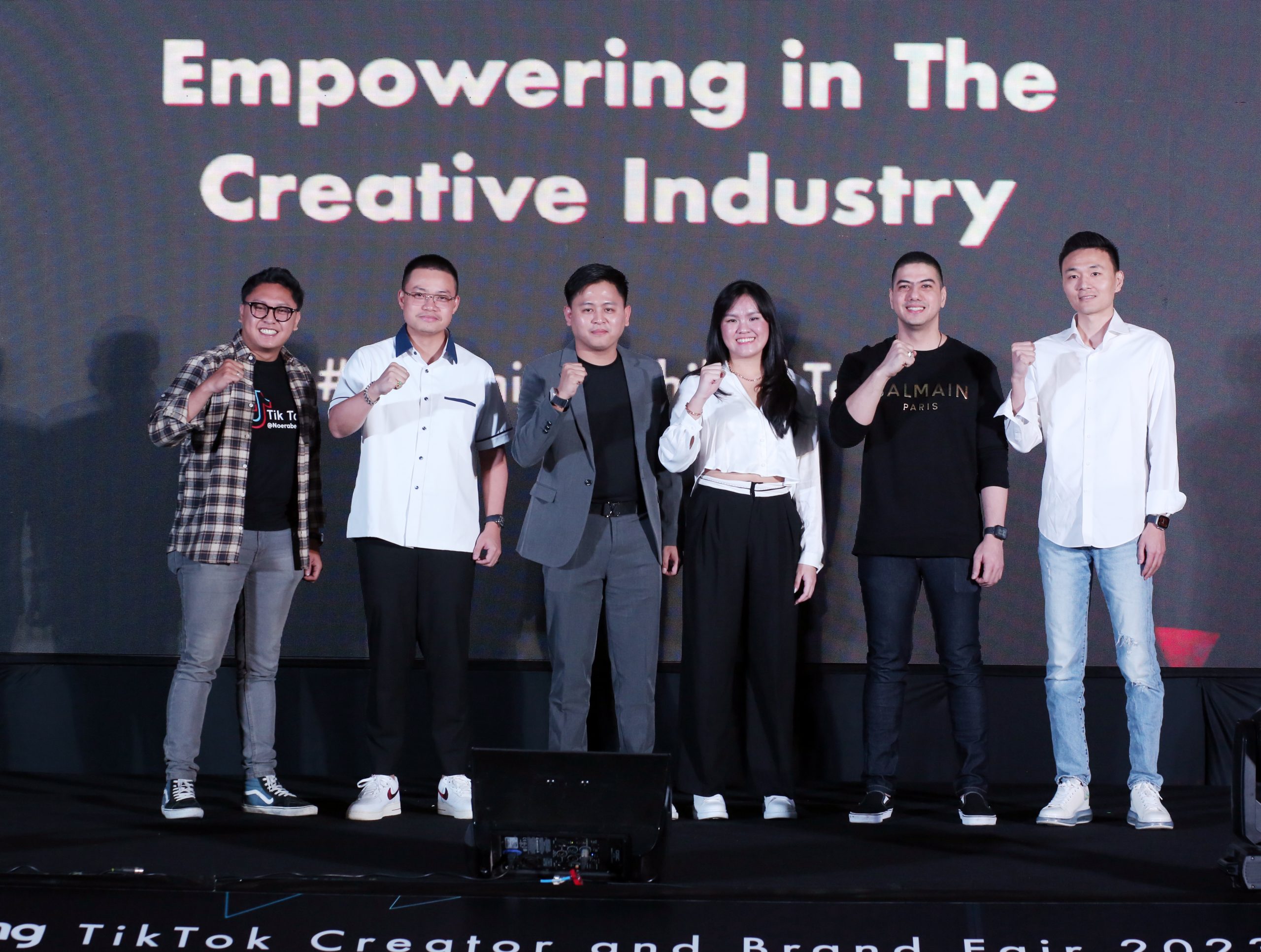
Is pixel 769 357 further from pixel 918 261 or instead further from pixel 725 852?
pixel 725 852

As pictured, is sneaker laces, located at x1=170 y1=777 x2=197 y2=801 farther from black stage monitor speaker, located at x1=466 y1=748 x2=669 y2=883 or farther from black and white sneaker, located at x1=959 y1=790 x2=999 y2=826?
black and white sneaker, located at x1=959 y1=790 x2=999 y2=826

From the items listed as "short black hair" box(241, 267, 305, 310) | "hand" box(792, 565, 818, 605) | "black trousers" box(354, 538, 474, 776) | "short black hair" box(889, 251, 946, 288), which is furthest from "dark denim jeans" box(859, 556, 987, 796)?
"short black hair" box(241, 267, 305, 310)

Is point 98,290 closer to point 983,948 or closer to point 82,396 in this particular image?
point 82,396

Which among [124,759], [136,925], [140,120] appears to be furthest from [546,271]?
[136,925]

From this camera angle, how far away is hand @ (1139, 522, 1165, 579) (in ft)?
10.9

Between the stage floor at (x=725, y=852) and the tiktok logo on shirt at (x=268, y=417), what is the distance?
1.10 meters

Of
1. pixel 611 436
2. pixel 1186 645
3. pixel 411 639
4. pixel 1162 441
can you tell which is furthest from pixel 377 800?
pixel 1186 645

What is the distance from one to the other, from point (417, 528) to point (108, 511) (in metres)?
1.33

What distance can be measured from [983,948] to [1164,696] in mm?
2031

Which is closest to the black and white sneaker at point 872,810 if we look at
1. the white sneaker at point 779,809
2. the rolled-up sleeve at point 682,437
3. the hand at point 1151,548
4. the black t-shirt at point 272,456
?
the white sneaker at point 779,809

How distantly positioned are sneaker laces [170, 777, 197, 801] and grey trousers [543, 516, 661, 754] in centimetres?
102

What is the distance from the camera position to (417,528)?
3461 millimetres

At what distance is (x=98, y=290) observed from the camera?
4.14 metres

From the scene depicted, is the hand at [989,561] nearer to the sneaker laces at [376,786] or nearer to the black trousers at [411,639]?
the black trousers at [411,639]
